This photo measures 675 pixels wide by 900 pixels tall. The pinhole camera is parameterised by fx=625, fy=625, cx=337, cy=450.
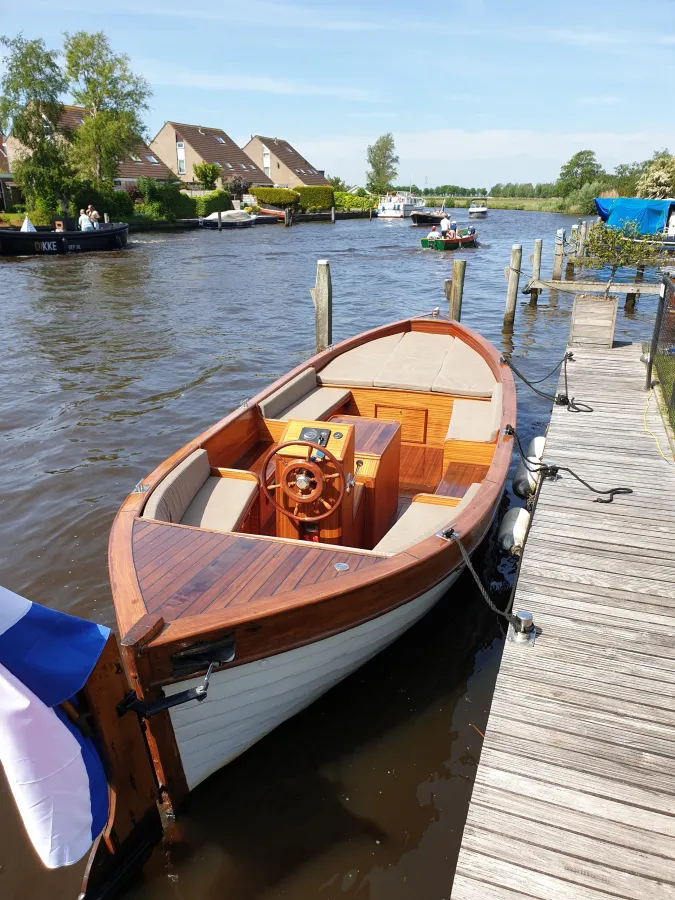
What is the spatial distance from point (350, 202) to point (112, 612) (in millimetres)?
60457

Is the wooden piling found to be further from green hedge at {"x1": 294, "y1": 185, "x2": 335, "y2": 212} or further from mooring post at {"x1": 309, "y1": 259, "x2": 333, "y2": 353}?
green hedge at {"x1": 294, "y1": 185, "x2": 335, "y2": 212}

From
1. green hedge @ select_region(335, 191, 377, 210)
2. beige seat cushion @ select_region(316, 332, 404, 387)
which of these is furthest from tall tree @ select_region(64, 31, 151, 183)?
beige seat cushion @ select_region(316, 332, 404, 387)

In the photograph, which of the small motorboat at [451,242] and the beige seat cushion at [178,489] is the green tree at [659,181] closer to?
the small motorboat at [451,242]

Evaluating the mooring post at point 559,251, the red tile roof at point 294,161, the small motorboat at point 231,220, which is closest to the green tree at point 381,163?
the red tile roof at point 294,161

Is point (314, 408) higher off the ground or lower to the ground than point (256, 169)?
lower

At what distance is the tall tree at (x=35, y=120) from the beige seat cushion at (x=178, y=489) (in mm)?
35542

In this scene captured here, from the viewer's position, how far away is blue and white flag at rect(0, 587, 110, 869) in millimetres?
2301

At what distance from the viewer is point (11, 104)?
35.1 meters

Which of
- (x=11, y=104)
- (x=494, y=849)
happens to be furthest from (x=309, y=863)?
(x=11, y=104)

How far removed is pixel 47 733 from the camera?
7.86ft

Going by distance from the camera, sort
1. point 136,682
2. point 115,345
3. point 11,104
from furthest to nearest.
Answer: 1. point 11,104
2. point 115,345
3. point 136,682

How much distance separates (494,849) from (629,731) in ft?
3.28

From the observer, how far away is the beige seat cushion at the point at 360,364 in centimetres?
767

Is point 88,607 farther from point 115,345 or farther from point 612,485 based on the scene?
point 115,345
